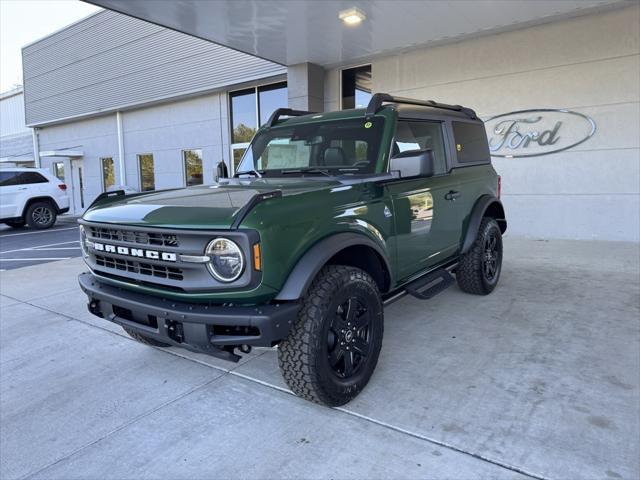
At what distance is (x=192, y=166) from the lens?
15.4m

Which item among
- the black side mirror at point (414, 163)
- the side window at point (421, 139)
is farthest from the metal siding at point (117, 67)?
the black side mirror at point (414, 163)

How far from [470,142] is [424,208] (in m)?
1.53

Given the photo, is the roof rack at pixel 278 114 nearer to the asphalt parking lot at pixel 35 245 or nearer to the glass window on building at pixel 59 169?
the asphalt parking lot at pixel 35 245

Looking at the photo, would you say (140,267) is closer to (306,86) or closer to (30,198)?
(306,86)

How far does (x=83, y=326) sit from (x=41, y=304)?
121cm

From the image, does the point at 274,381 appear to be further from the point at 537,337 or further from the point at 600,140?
the point at 600,140

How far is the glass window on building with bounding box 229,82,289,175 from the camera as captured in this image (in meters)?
12.8

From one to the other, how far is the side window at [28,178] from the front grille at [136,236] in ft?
38.3

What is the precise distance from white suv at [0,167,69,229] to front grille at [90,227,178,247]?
11565 mm

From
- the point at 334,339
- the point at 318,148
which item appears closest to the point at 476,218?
the point at 318,148

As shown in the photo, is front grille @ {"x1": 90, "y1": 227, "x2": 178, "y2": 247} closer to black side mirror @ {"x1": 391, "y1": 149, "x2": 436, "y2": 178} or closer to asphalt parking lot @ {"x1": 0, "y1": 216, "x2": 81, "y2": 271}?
black side mirror @ {"x1": 391, "y1": 149, "x2": 436, "y2": 178}

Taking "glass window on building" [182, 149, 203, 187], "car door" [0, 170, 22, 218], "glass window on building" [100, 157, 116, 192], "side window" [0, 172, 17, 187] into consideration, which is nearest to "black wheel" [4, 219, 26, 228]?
"car door" [0, 170, 22, 218]

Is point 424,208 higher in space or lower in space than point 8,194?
lower

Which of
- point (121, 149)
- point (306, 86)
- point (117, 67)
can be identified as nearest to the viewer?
point (306, 86)
